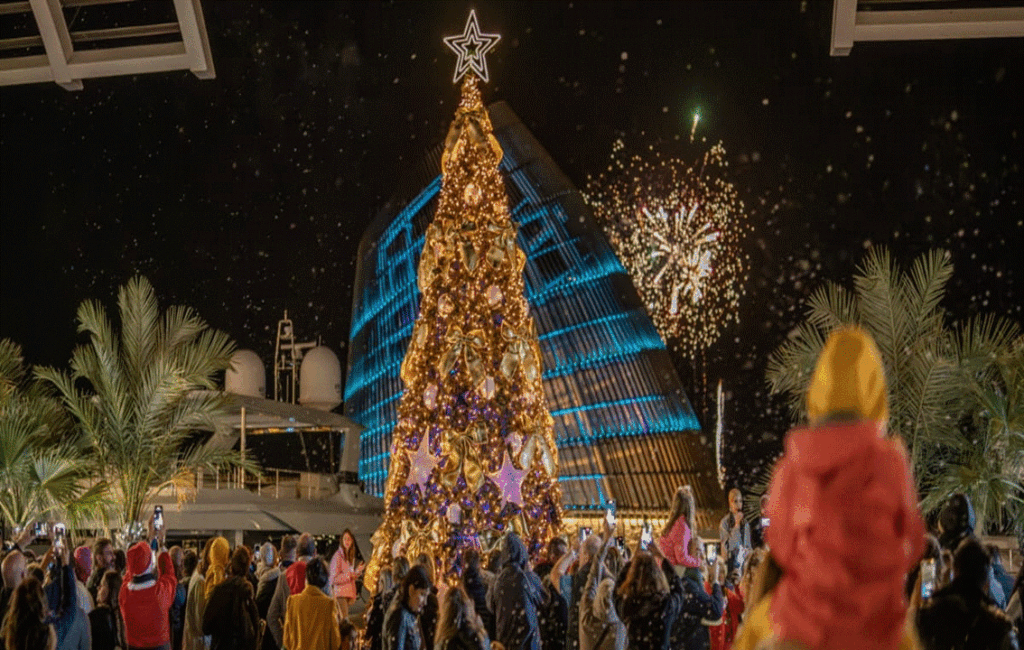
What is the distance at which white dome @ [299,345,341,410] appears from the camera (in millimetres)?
44625

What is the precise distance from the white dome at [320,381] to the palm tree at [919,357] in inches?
1143

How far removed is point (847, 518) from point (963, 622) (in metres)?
2.62

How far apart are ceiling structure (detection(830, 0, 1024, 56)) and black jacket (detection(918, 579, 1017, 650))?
8.34ft

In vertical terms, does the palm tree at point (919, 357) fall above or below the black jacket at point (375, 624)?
above

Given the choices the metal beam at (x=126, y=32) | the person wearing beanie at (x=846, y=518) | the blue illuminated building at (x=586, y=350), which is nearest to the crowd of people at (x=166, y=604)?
the metal beam at (x=126, y=32)

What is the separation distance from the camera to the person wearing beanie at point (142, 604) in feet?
31.8

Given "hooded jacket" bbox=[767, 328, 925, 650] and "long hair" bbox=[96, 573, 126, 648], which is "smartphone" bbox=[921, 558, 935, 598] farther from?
"long hair" bbox=[96, 573, 126, 648]

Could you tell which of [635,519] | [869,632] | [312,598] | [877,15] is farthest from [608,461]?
[869,632]

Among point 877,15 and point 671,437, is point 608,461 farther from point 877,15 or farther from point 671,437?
point 877,15

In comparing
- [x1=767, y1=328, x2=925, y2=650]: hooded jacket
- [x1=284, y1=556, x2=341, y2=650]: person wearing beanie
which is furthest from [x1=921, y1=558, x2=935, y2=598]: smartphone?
[x1=767, y1=328, x2=925, y2=650]: hooded jacket

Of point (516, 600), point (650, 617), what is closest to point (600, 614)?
point (516, 600)

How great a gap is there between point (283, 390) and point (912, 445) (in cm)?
3784

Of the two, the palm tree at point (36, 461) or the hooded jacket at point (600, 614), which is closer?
the hooded jacket at point (600, 614)

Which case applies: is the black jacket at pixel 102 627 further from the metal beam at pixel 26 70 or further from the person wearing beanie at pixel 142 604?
the metal beam at pixel 26 70
